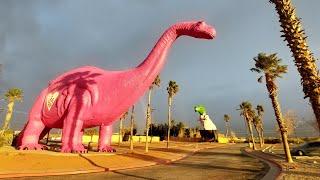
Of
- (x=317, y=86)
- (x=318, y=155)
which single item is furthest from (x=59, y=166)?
(x=318, y=155)

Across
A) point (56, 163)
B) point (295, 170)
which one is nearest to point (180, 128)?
point (295, 170)

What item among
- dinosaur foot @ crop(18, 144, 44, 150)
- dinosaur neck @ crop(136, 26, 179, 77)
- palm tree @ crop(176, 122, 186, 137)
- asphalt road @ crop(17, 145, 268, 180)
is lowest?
asphalt road @ crop(17, 145, 268, 180)

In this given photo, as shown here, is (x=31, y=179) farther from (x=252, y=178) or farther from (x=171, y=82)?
Result: (x=171, y=82)

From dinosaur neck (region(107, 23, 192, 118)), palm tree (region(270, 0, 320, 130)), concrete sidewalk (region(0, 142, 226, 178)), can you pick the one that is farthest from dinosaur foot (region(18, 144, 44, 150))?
palm tree (region(270, 0, 320, 130))

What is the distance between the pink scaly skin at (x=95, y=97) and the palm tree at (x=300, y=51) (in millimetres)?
12231

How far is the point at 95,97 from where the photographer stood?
25.1 meters

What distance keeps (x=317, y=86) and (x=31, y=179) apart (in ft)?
38.5

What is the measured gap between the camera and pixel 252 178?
55.0 feet

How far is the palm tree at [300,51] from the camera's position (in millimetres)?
9906

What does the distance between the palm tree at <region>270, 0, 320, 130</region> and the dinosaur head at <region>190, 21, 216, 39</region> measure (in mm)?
11895

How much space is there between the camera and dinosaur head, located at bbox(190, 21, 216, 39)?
75.7ft

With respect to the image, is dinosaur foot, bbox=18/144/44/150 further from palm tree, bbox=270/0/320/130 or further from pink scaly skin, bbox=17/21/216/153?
palm tree, bbox=270/0/320/130

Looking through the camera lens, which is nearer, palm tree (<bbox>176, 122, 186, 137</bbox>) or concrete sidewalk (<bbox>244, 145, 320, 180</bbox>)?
concrete sidewalk (<bbox>244, 145, 320, 180</bbox>)

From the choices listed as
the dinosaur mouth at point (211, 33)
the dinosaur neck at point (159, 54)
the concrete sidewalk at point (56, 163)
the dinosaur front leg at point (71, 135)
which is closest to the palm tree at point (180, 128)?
the concrete sidewalk at point (56, 163)
